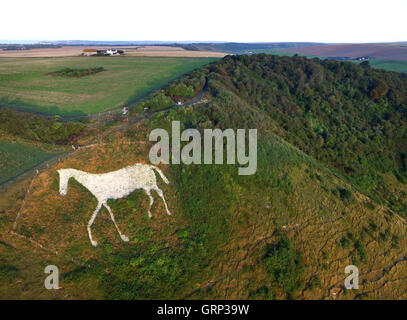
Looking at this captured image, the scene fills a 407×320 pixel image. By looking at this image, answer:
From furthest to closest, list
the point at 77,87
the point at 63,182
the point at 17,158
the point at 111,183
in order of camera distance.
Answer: the point at 77,87 → the point at 17,158 → the point at 111,183 → the point at 63,182

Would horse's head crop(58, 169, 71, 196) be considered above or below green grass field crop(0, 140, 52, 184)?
below

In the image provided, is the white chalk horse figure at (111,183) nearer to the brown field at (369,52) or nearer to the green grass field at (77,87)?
the green grass field at (77,87)

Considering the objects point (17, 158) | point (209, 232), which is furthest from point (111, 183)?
point (17, 158)

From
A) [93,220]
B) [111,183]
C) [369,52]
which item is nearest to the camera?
[93,220]

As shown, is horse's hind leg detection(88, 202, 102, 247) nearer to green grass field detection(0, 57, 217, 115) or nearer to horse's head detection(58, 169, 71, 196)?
horse's head detection(58, 169, 71, 196)

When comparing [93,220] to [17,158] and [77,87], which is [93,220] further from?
[77,87]

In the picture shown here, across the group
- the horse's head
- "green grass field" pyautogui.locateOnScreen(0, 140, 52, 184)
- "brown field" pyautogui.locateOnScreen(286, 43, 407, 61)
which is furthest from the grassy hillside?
"brown field" pyautogui.locateOnScreen(286, 43, 407, 61)
